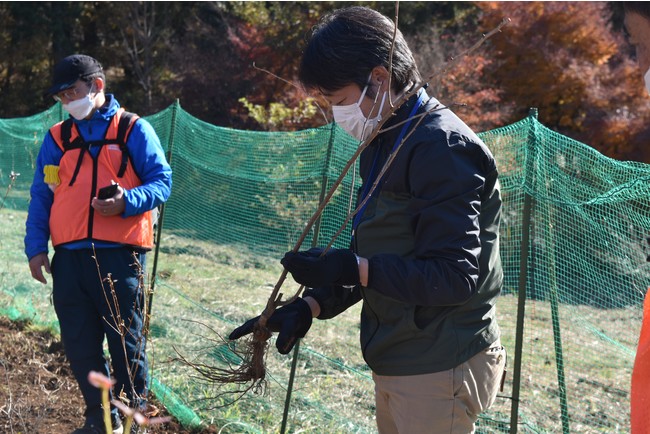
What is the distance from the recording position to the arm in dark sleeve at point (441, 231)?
1899 millimetres

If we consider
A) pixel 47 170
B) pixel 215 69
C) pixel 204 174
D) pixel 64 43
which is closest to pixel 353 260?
pixel 47 170

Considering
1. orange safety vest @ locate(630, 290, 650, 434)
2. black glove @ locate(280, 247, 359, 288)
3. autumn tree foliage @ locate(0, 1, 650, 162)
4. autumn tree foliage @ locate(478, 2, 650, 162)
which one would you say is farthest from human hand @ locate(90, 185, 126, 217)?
autumn tree foliage @ locate(478, 2, 650, 162)

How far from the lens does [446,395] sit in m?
2.07

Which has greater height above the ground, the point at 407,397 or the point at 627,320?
the point at 627,320

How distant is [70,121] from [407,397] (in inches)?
97.8

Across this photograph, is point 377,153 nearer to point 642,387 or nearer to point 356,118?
point 356,118

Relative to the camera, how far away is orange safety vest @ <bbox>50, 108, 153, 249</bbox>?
3744 mm

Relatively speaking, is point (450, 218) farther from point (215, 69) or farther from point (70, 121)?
point (215, 69)

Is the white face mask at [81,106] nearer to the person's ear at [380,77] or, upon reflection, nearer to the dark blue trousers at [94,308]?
the dark blue trousers at [94,308]

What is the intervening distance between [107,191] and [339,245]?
155 cm

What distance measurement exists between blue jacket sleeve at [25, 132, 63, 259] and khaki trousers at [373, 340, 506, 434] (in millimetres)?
2375

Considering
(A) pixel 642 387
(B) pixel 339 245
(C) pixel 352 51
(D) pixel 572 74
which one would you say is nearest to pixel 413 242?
(C) pixel 352 51

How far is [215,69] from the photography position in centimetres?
1736

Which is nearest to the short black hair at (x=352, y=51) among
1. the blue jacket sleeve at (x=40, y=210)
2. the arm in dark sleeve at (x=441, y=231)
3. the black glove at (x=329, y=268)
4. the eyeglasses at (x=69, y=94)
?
the arm in dark sleeve at (x=441, y=231)
